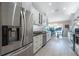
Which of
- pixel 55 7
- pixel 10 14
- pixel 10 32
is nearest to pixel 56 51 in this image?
pixel 10 32

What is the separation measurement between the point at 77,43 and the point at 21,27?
3773mm

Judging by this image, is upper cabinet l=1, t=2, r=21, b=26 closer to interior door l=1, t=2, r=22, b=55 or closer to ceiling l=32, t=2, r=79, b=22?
interior door l=1, t=2, r=22, b=55

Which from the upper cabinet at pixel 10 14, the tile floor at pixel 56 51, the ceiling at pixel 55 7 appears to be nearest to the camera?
the upper cabinet at pixel 10 14

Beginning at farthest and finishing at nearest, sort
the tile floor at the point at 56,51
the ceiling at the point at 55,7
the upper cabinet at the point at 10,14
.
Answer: the ceiling at the point at 55,7, the tile floor at the point at 56,51, the upper cabinet at the point at 10,14

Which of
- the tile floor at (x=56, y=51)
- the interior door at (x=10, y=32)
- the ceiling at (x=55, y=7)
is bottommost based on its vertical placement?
the tile floor at (x=56, y=51)

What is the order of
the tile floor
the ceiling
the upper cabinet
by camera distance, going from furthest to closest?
1. the ceiling
2. the tile floor
3. the upper cabinet

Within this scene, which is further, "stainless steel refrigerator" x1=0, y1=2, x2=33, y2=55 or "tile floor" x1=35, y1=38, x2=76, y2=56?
"tile floor" x1=35, y1=38, x2=76, y2=56

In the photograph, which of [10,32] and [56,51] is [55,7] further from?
[10,32]

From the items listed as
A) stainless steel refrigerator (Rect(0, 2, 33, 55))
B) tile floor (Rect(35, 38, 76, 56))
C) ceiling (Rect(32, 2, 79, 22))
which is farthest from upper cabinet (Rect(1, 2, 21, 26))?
ceiling (Rect(32, 2, 79, 22))

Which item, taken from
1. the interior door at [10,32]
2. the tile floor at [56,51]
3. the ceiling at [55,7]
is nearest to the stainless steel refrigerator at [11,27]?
the interior door at [10,32]

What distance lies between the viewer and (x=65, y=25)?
16.9 meters

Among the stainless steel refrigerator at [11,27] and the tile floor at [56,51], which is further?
the tile floor at [56,51]

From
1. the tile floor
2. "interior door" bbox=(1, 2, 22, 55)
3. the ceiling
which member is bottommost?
the tile floor

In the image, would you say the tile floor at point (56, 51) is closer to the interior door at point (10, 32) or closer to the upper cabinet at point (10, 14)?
the interior door at point (10, 32)
